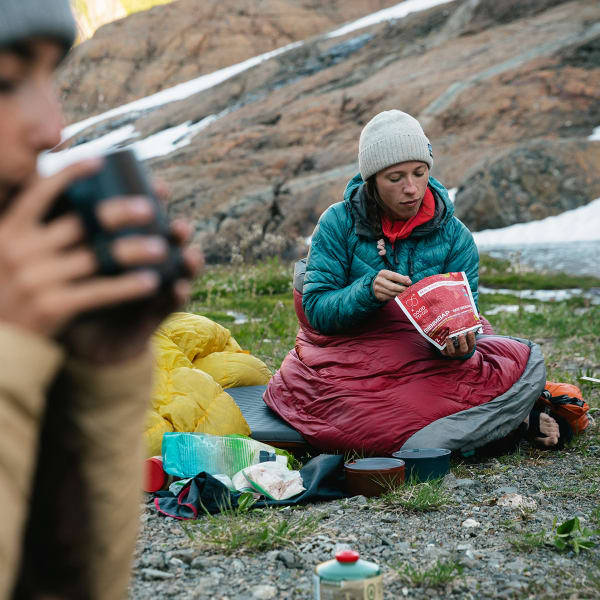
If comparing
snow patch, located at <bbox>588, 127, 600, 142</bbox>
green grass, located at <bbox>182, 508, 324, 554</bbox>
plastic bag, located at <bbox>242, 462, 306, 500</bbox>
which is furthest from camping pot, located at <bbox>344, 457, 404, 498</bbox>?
snow patch, located at <bbox>588, 127, 600, 142</bbox>

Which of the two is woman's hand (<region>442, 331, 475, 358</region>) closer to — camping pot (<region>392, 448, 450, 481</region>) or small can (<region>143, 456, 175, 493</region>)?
camping pot (<region>392, 448, 450, 481</region>)

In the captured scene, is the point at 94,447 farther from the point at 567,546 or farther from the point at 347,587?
the point at 567,546

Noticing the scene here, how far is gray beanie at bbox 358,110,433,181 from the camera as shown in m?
4.30

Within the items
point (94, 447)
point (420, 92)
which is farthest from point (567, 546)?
point (420, 92)

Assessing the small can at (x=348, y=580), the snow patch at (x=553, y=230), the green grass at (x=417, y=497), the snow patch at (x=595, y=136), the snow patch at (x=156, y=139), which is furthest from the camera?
the snow patch at (x=156, y=139)

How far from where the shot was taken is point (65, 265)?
32.1 inches

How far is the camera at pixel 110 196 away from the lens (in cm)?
83

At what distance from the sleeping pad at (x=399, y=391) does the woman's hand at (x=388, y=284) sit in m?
0.40

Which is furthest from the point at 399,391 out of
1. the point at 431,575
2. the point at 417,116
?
the point at 417,116

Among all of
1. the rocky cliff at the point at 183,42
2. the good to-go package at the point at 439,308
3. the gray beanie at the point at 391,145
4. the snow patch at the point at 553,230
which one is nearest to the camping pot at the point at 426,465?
the good to-go package at the point at 439,308

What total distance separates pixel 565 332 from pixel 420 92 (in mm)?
20476

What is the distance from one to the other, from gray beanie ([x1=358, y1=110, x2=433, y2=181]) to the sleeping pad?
777 mm

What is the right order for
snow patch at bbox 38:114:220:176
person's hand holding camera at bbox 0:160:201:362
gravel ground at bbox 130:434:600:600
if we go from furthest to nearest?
snow patch at bbox 38:114:220:176
gravel ground at bbox 130:434:600:600
person's hand holding camera at bbox 0:160:201:362

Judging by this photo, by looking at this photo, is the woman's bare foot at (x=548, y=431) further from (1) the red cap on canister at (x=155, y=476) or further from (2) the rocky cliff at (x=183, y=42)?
(2) the rocky cliff at (x=183, y=42)
